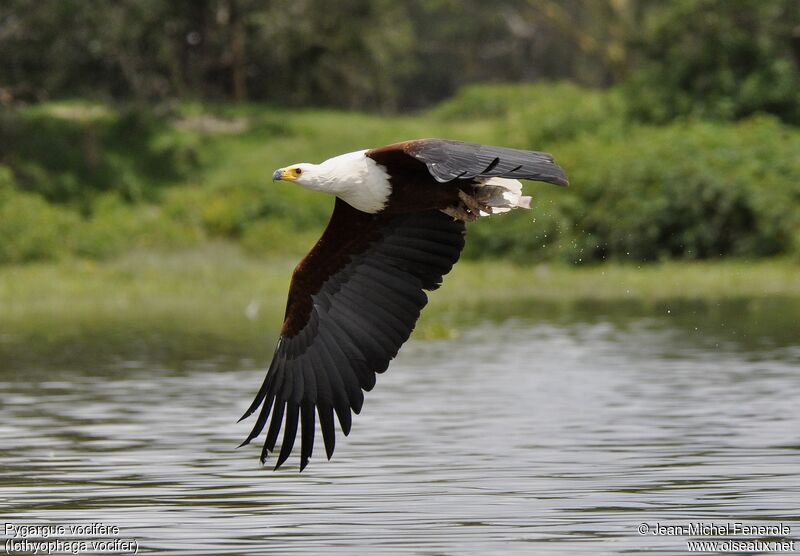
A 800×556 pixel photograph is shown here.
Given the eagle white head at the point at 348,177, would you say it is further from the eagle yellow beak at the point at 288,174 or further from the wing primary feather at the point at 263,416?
the wing primary feather at the point at 263,416

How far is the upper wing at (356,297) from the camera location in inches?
342

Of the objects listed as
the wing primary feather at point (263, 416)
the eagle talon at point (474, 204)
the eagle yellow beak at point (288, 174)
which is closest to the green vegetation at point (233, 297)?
the wing primary feather at point (263, 416)

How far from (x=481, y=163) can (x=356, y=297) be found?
1.75m

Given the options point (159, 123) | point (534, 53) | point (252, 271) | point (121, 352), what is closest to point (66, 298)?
point (252, 271)

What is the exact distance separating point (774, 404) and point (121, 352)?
6802 millimetres

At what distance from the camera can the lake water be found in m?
7.56

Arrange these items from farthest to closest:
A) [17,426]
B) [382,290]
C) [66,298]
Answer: [66,298], [17,426], [382,290]

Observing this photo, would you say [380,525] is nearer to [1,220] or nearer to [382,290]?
[382,290]

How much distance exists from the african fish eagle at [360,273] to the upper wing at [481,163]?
26 millimetres

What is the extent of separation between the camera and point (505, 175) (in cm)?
721

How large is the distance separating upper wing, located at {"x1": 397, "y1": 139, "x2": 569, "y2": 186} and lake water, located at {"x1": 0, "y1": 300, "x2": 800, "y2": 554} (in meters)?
1.57

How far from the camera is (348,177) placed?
27.6 feet

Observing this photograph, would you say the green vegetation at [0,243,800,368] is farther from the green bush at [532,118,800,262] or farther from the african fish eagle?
the african fish eagle

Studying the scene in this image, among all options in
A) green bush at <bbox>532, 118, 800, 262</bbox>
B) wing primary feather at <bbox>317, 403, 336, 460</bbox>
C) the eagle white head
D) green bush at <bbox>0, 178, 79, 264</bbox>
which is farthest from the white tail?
green bush at <bbox>0, 178, 79, 264</bbox>
